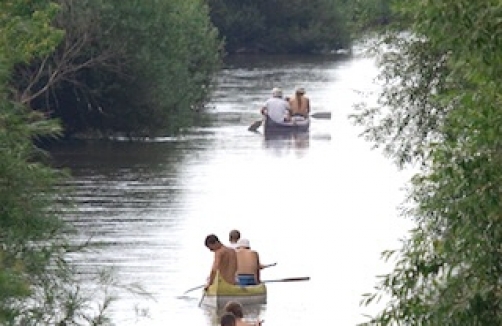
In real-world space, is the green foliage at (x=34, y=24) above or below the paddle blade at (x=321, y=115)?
above

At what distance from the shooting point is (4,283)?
9266mm

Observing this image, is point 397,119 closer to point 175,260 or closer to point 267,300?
point 267,300

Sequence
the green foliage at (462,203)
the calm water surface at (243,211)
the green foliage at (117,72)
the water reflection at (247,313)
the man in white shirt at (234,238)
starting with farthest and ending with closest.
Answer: the green foliage at (117,72), the man in white shirt at (234,238), the calm water surface at (243,211), the water reflection at (247,313), the green foliage at (462,203)

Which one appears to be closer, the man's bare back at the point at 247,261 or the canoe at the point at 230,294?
the canoe at the point at 230,294

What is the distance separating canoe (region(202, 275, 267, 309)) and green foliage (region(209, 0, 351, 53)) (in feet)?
185

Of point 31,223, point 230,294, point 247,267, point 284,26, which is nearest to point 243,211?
point 247,267

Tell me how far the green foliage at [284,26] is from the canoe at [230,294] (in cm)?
5631

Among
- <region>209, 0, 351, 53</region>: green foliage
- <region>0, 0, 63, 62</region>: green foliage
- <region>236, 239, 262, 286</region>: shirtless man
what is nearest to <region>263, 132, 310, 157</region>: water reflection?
<region>0, 0, 63, 62</region>: green foliage

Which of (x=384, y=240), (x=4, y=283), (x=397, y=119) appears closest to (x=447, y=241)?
(x=4, y=283)

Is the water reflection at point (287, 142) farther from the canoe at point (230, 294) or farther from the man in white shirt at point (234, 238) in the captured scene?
the canoe at point (230, 294)

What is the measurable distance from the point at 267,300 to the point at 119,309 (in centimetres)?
198

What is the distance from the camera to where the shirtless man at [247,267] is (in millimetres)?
21594

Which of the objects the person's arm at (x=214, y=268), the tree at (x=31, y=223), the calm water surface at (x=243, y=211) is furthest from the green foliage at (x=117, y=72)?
the tree at (x=31, y=223)

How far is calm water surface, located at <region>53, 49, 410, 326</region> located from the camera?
72.2 feet
